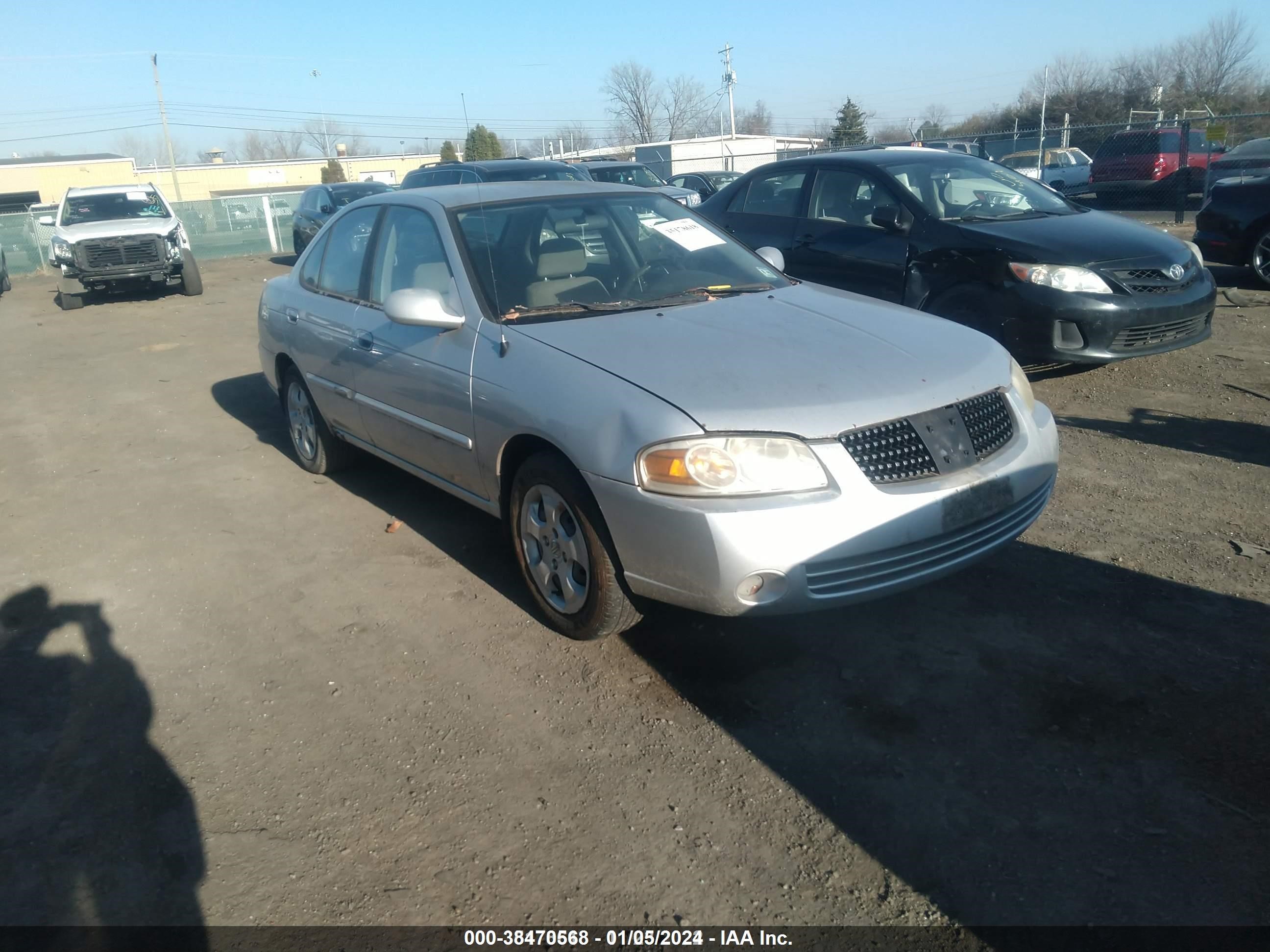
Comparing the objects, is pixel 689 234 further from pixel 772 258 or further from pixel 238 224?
pixel 238 224

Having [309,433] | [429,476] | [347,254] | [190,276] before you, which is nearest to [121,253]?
[190,276]

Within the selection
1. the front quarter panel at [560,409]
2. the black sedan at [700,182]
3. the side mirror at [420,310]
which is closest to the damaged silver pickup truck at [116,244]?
the black sedan at [700,182]

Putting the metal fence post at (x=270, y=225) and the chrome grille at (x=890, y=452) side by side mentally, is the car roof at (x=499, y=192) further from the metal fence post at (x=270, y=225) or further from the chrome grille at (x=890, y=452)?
the metal fence post at (x=270, y=225)

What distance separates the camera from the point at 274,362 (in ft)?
20.6

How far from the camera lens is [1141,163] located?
69.8ft

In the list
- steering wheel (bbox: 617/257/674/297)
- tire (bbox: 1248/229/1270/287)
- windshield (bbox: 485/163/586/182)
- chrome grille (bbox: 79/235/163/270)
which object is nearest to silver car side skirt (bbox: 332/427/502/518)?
steering wheel (bbox: 617/257/674/297)

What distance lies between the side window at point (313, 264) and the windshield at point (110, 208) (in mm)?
12391

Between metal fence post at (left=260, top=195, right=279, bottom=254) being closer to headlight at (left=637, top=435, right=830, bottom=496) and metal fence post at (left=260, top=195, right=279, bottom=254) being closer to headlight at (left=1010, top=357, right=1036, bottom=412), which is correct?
headlight at (left=1010, top=357, right=1036, bottom=412)

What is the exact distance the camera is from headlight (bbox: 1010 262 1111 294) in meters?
6.34

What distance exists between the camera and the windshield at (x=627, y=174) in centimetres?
1655

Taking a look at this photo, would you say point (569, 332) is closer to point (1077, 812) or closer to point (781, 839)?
point (781, 839)

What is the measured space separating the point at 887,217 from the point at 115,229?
13.5 m

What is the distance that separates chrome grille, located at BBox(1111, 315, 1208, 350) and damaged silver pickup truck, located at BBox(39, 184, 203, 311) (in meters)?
14.5

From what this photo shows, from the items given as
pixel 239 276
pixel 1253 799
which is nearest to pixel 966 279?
pixel 1253 799
